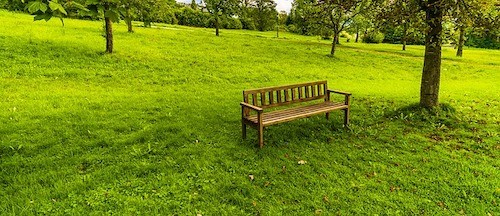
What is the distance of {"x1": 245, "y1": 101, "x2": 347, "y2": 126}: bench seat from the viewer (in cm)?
627

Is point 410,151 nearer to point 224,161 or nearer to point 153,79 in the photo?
point 224,161

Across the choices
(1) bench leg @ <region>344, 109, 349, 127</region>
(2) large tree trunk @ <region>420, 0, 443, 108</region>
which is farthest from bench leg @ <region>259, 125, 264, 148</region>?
(2) large tree trunk @ <region>420, 0, 443, 108</region>

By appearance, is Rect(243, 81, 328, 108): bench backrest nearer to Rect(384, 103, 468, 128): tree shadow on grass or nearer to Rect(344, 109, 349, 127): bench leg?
Rect(344, 109, 349, 127): bench leg

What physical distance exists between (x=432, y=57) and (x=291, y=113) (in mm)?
4348

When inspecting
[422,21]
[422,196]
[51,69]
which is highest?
[422,21]

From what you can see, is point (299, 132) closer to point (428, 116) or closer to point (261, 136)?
point (261, 136)

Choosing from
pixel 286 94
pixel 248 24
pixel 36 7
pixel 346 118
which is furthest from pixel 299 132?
pixel 248 24

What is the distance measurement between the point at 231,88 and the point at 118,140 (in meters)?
6.75

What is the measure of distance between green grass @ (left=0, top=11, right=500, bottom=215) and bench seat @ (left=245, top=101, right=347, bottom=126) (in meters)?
0.51

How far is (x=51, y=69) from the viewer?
12.7 metres

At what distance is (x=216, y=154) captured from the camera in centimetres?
597

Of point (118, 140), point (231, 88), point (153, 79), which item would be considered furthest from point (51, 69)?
point (118, 140)

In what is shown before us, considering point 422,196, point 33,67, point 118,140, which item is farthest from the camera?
point 33,67

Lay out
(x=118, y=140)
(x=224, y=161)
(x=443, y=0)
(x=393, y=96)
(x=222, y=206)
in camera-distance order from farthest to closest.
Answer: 1. (x=393, y=96)
2. (x=443, y=0)
3. (x=118, y=140)
4. (x=224, y=161)
5. (x=222, y=206)
